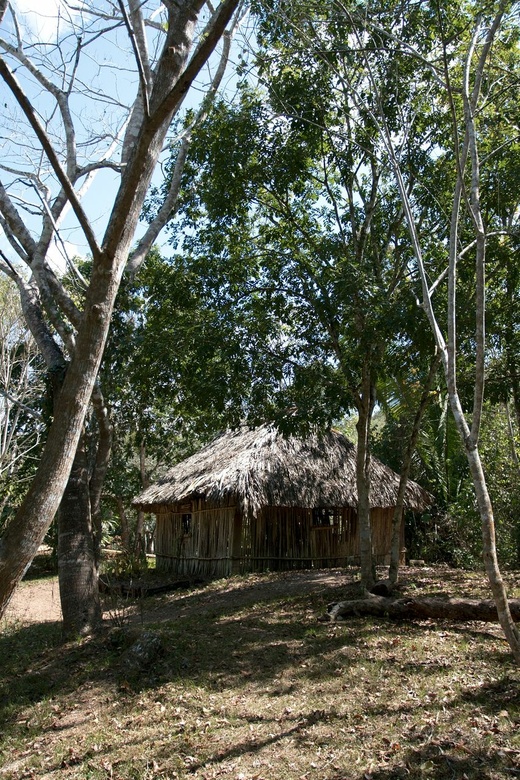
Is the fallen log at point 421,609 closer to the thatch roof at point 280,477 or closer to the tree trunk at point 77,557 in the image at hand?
the tree trunk at point 77,557

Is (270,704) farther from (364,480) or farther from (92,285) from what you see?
(364,480)

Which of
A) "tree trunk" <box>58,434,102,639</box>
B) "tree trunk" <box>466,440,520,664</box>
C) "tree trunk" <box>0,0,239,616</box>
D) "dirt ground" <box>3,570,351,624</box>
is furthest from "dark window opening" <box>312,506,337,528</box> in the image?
"tree trunk" <box>0,0,239,616</box>

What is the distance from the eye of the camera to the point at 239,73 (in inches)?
342

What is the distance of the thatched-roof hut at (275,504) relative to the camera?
15298 mm

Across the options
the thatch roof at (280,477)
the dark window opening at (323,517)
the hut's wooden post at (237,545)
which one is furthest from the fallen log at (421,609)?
the dark window opening at (323,517)

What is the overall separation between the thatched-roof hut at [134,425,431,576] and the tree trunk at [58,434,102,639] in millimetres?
7007

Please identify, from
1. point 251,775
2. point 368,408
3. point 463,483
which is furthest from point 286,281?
point 463,483

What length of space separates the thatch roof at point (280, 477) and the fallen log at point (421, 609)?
20.8 ft

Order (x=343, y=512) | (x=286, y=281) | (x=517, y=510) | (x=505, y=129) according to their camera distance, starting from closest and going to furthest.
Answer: (x=505, y=129)
(x=286, y=281)
(x=517, y=510)
(x=343, y=512)

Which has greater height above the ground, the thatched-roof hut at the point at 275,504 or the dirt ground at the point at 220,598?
the thatched-roof hut at the point at 275,504

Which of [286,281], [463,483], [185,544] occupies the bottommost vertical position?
[185,544]

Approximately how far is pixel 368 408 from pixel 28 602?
412 inches

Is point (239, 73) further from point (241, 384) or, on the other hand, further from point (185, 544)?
point (185, 544)

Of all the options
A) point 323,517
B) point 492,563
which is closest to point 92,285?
point 492,563
